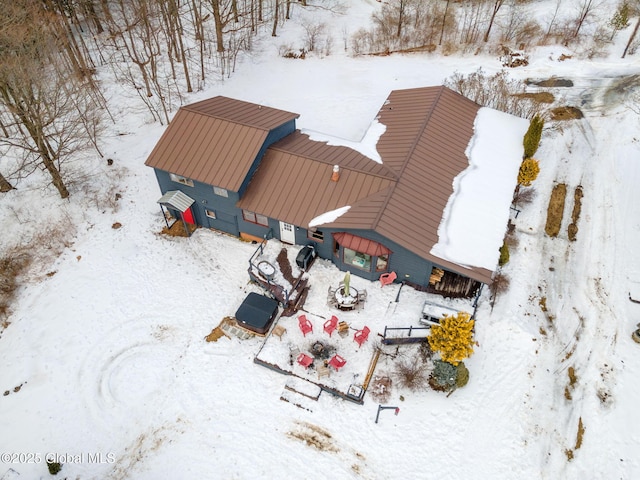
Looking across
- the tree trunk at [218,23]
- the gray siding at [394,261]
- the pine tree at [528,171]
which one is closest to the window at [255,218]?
the gray siding at [394,261]

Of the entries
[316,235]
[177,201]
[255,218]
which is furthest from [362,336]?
[177,201]

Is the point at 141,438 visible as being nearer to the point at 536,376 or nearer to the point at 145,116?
the point at 536,376

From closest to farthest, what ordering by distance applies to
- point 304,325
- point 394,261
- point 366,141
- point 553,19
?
point 304,325, point 394,261, point 366,141, point 553,19

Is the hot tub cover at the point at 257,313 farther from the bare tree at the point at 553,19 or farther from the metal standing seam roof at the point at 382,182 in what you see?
the bare tree at the point at 553,19

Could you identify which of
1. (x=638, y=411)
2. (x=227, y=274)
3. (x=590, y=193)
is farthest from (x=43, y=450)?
(x=590, y=193)

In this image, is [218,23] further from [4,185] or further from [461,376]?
[461,376]

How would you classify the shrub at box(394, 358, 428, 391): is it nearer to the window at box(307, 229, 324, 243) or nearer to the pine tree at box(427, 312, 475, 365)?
the pine tree at box(427, 312, 475, 365)

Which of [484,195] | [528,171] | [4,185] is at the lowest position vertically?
[4,185]
